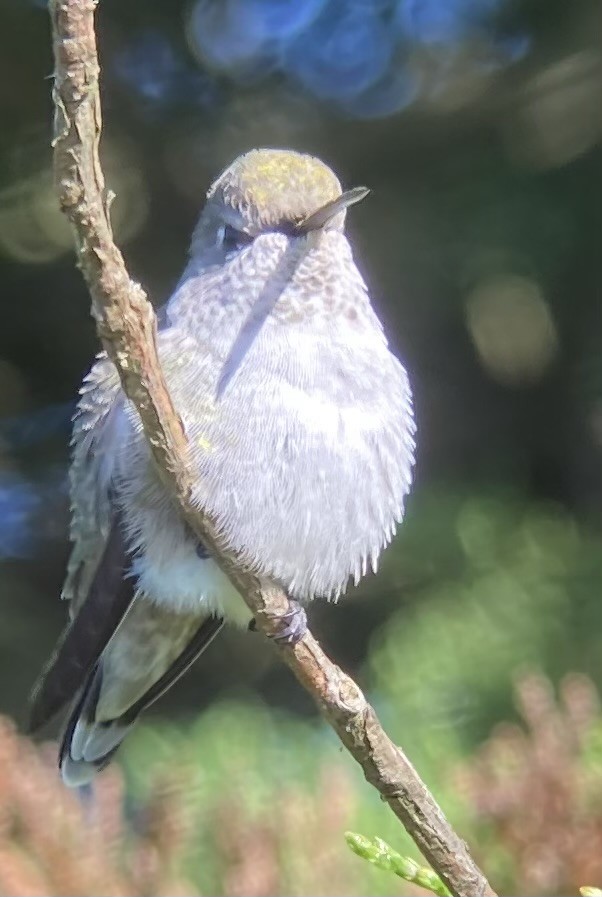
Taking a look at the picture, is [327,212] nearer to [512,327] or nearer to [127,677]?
[127,677]

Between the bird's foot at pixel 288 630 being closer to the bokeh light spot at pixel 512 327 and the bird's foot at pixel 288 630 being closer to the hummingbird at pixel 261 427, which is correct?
the hummingbird at pixel 261 427

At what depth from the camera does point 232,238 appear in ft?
4.60

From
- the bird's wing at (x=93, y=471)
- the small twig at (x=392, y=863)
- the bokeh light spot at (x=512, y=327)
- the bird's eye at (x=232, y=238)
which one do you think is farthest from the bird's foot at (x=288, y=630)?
the bokeh light spot at (x=512, y=327)

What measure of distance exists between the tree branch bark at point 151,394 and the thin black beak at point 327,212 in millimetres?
299

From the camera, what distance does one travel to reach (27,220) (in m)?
2.44

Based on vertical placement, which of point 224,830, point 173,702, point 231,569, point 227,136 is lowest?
point 173,702

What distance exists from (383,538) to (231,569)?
1.22 ft

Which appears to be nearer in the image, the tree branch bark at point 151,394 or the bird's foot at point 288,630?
the tree branch bark at point 151,394

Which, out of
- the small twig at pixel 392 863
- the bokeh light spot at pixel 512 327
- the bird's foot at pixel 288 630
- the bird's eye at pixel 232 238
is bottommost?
the bokeh light spot at pixel 512 327

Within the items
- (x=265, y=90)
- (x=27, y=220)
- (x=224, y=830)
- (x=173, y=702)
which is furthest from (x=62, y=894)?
(x=265, y=90)

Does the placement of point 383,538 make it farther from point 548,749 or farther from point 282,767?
point 282,767

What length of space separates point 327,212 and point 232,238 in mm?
174

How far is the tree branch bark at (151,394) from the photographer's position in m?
0.75

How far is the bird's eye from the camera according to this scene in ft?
4.54
